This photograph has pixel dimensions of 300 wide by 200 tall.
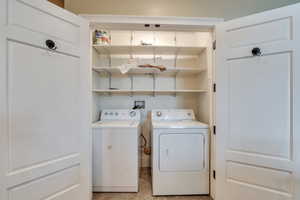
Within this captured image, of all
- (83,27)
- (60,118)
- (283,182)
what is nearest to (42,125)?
(60,118)

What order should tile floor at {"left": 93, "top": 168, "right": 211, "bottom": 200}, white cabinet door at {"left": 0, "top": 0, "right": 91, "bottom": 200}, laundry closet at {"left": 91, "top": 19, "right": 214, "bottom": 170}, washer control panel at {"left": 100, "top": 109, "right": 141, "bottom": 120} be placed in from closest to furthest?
white cabinet door at {"left": 0, "top": 0, "right": 91, "bottom": 200}, tile floor at {"left": 93, "top": 168, "right": 211, "bottom": 200}, washer control panel at {"left": 100, "top": 109, "right": 141, "bottom": 120}, laundry closet at {"left": 91, "top": 19, "right": 214, "bottom": 170}

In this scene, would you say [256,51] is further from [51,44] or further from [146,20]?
[51,44]

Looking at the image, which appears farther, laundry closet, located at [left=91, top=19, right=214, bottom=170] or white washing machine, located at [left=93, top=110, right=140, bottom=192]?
laundry closet, located at [left=91, top=19, right=214, bottom=170]

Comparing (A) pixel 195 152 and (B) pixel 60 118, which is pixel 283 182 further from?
(B) pixel 60 118

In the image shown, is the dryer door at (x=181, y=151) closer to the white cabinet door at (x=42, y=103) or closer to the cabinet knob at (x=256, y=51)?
the white cabinet door at (x=42, y=103)

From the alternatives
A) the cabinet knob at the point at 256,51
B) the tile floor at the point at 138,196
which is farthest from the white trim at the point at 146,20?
the tile floor at the point at 138,196

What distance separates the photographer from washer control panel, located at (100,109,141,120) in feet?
7.26

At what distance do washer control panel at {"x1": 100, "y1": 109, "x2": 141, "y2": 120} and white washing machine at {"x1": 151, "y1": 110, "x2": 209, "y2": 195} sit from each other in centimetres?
64

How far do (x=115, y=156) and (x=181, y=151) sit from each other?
82 centimetres

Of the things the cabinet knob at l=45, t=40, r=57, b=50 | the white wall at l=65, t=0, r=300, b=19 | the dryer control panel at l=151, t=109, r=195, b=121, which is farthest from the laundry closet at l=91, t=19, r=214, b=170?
the cabinet knob at l=45, t=40, r=57, b=50

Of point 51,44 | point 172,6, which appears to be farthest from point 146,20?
point 51,44

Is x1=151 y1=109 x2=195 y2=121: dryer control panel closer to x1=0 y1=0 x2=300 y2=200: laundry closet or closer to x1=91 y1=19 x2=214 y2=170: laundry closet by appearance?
x1=91 y1=19 x2=214 y2=170: laundry closet

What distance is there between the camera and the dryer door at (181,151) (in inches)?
66.3

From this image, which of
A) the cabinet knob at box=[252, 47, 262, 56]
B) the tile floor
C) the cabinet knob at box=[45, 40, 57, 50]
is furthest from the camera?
the tile floor
